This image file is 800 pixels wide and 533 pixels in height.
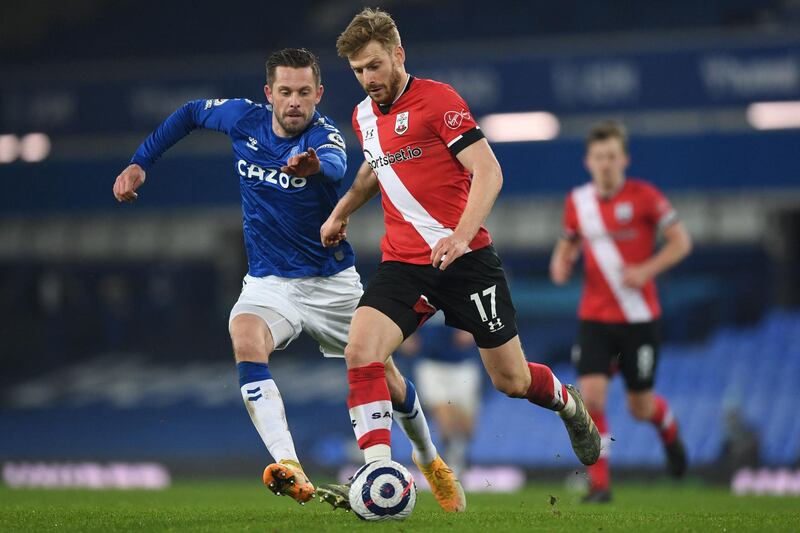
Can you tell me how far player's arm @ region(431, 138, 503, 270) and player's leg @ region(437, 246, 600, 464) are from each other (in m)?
0.30

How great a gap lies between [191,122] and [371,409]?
2.22 m

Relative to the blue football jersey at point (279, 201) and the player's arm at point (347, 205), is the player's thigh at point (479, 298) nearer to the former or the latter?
the player's arm at point (347, 205)

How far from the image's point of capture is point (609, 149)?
9586 millimetres

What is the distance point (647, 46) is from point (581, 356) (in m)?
8.20

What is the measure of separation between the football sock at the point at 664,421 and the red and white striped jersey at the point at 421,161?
4.03m

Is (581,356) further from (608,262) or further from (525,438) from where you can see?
(525,438)

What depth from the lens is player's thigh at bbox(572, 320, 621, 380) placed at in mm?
9430

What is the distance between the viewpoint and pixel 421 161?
6.20 metres

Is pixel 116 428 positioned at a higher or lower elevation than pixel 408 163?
lower

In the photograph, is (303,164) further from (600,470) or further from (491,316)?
(600,470)

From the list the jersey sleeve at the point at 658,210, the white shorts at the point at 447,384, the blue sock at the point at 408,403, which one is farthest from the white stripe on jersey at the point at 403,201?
the white shorts at the point at 447,384

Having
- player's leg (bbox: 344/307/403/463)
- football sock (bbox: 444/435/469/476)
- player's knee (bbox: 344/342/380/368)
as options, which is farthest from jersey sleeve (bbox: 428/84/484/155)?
football sock (bbox: 444/435/469/476)

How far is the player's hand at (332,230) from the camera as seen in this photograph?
641 centimetres

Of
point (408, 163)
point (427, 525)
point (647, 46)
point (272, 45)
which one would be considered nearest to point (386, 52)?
point (408, 163)
